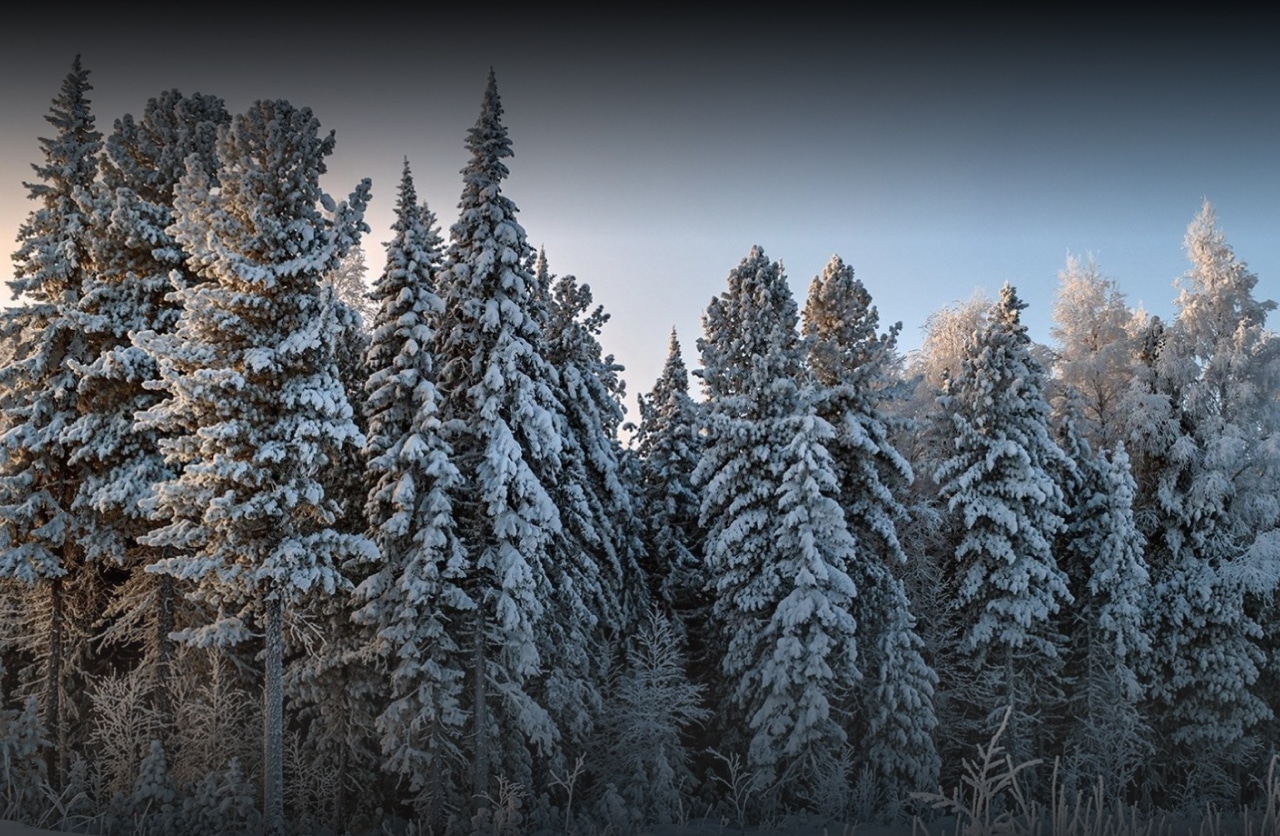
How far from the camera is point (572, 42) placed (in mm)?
17141

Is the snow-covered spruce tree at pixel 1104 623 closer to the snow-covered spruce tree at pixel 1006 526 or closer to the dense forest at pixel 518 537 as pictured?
the dense forest at pixel 518 537

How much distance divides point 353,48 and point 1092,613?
87.2 feet

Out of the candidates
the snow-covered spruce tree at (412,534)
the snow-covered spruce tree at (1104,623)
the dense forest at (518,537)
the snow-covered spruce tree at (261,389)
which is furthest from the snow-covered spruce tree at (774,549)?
the snow-covered spruce tree at (261,389)

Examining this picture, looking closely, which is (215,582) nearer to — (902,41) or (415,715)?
(415,715)

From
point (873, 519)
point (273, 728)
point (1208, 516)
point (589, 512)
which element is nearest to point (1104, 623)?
point (1208, 516)

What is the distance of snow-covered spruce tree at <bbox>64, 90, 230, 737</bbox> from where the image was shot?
19.7m

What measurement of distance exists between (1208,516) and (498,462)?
77.5 ft

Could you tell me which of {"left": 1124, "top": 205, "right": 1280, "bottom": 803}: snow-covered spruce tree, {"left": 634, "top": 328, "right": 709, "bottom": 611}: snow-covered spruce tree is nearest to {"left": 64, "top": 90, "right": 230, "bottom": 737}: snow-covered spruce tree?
{"left": 634, "top": 328, "right": 709, "bottom": 611}: snow-covered spruce tree

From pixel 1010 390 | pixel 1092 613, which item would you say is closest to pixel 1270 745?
pixel 1092 613

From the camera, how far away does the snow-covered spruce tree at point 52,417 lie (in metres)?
19.6

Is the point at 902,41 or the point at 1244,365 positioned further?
the point at 1244,365

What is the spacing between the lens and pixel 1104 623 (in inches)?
988

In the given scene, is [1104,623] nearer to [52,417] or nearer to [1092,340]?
[1092,340]

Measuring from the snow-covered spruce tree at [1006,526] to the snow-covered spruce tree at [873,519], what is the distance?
6.98 ft
